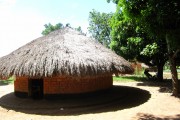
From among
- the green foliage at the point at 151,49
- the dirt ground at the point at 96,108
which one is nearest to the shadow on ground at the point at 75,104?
the dirt ground at the point at 96,108

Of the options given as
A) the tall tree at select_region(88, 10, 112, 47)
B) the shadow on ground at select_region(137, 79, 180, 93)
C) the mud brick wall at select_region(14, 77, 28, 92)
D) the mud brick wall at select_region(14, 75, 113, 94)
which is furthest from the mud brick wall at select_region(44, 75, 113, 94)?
the tall tree at select_region(88, 10, 112, 47)

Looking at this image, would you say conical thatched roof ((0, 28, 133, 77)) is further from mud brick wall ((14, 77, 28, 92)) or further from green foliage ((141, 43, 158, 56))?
green foliage ((141, 43, 158, 56))

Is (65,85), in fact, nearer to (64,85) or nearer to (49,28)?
(64,85)

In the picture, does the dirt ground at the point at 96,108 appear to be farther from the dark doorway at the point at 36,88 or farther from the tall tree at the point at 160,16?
the tall tree at the point at 160,16

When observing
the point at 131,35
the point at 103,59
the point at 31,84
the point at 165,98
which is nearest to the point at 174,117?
the point at 165,98

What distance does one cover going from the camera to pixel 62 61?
1154 cm

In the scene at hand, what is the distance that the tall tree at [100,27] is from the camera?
4588cm

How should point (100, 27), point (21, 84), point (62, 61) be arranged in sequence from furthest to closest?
point (100, 27), point (21, 84), point (62, 61)

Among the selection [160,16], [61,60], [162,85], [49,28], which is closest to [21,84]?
[61,60]

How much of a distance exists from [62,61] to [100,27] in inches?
1426

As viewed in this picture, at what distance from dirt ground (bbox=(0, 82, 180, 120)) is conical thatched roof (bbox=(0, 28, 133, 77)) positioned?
1.41 metres

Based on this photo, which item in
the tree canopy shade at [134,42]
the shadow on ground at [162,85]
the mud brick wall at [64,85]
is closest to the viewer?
the mud brick wall at [64,85]

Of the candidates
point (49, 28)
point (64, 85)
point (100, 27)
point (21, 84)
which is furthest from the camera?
point (49, 28)

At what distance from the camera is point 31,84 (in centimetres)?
1341
